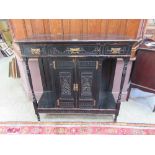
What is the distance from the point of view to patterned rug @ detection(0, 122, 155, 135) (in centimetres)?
201

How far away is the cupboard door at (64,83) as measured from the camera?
1.84 meters

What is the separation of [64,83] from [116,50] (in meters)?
0.71

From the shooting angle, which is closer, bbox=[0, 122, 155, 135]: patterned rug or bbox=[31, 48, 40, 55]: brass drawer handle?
bbox=[31, 48, 40, 55]: brass drawer handle

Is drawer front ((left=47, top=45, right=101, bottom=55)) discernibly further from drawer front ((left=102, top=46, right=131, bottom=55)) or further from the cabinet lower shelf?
the cabinet lower shelf

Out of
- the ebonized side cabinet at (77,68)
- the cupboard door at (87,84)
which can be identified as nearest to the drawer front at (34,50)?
the ebonized side cabinet at (77,68)

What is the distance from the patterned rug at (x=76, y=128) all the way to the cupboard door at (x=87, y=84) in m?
0.27

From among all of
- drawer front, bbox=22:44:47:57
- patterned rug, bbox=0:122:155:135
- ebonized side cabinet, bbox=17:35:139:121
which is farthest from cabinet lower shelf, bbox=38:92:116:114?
drawer front, bbox=22:44:47:57

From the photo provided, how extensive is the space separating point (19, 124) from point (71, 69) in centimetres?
103

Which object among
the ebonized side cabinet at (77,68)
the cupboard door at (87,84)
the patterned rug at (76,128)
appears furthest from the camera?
the patterned rug at (76,128)

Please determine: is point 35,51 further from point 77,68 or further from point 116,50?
point 116,50

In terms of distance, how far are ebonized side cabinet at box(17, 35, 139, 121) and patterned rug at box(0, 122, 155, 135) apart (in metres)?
0.15

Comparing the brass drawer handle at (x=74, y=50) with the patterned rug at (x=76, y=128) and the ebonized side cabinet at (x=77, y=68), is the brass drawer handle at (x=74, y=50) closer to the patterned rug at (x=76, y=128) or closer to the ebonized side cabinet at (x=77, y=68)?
the ebonized side cabinet at (x=77, y=68)

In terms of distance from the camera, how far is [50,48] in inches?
65.6

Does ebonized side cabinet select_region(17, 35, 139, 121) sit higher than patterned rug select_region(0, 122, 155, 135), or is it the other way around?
ebonized side cabinet select_region(17, 35, 139, 121)
